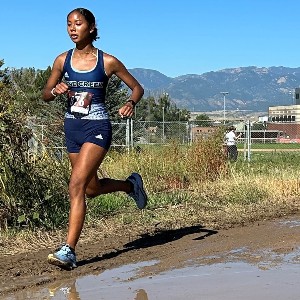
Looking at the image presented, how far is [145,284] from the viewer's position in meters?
5.18

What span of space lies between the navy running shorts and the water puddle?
1.14 m

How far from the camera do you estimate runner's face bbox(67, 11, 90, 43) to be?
6.14 metres

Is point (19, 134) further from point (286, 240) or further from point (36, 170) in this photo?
point (286, 240)

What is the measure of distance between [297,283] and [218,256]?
4.12ft

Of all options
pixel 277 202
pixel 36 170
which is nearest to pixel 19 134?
pixel 36 170

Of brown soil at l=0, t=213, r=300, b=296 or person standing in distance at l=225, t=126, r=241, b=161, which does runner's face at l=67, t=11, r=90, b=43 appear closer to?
brown soil at l=0, t=213, r=300, b=296

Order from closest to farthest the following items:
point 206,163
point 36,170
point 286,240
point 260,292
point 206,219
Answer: point 260,292 → point 286,240 → point 36,170 → point 206,219 → point 206,163

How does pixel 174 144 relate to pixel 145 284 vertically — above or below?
above

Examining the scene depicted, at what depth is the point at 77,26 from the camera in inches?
242

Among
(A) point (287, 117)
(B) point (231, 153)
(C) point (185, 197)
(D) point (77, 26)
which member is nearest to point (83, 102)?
(D) point (77, 26)

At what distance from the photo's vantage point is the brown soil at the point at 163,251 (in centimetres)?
557

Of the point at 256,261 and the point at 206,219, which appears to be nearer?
the point at 256,261

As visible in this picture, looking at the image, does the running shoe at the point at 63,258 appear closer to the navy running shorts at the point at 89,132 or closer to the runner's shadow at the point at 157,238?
the runner's shadow at the point at 157,238

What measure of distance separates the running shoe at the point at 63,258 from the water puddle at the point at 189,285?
24 centimetres
